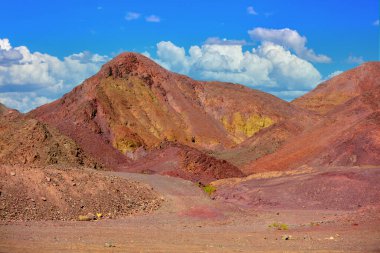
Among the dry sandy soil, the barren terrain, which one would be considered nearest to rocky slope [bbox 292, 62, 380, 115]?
the barren terrain

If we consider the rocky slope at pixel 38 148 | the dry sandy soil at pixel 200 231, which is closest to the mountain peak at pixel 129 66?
the rocky slope at pixel 38 148

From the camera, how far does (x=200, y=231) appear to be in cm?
2661

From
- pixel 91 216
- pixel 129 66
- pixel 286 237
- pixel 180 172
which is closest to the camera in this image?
pixel 286 237

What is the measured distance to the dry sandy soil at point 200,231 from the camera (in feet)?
63.8

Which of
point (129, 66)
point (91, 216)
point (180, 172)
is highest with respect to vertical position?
point (129, 66)

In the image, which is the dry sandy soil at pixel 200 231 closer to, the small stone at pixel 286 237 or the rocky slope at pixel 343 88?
the small stone at pixel 286 237

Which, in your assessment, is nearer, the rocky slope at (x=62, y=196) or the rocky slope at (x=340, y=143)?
the rocky slope at (x=62, y=196)

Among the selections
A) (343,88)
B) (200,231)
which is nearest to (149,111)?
(200,231)

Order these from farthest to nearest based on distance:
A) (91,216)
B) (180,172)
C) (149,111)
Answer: (149,111), (180,172), (91,216)

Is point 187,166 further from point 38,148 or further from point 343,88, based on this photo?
point 343,88

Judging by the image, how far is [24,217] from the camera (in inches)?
1101

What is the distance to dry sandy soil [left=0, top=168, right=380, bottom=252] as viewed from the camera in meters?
19.5

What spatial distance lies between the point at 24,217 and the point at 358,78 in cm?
12408

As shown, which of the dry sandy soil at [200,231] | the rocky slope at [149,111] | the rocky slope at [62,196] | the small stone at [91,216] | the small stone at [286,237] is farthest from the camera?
the rocky slope at [149,111]
